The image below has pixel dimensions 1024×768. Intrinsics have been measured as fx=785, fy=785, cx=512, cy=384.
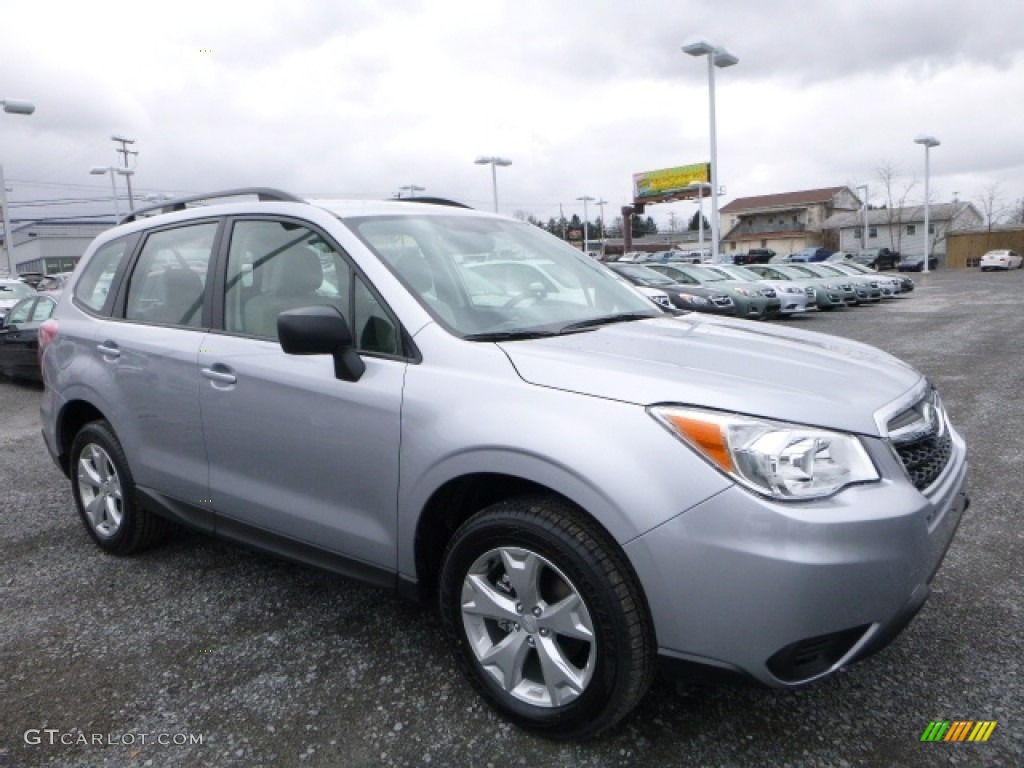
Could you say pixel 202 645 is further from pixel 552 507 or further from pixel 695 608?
pixel 695 608

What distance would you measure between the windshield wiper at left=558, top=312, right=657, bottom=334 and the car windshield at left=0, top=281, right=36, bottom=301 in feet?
45.8

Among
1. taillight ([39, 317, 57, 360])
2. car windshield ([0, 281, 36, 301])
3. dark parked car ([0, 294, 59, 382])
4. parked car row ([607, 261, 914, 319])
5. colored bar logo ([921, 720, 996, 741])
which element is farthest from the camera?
parked car row ([607, 261, 914, 319])

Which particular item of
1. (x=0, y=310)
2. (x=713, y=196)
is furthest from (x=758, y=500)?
(x=713, y=196)

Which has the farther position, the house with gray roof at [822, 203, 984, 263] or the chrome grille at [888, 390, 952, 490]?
the house with gray roof at [822, 203, 984, 263]

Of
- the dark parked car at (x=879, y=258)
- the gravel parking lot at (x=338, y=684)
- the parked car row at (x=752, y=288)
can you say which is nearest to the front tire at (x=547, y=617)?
the gravel parking lot at (x=338, y=684)

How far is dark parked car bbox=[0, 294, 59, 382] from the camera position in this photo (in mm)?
9802

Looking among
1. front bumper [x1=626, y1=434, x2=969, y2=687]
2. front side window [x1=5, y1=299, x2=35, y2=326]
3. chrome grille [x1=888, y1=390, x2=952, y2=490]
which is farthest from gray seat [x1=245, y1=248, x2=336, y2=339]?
front side window [x1=5, y1=299, x2=35, y2=326]

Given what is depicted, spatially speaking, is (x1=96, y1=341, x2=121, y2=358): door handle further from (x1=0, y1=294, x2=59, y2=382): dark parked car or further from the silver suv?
(x1=0, y1=294, x2=59, y2=382): dark parked car

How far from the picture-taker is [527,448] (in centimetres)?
229

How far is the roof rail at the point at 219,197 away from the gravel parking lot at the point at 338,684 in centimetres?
176

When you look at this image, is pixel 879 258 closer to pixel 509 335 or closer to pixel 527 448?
pixel 509 335

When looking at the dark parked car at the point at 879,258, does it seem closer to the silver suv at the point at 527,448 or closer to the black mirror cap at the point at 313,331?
the silver suv at the point at 527,448

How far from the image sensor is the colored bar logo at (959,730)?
7.98 ft

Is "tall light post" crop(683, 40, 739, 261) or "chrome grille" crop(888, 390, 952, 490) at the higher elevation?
"tall light post" crop(683, 40, 739, 261)
